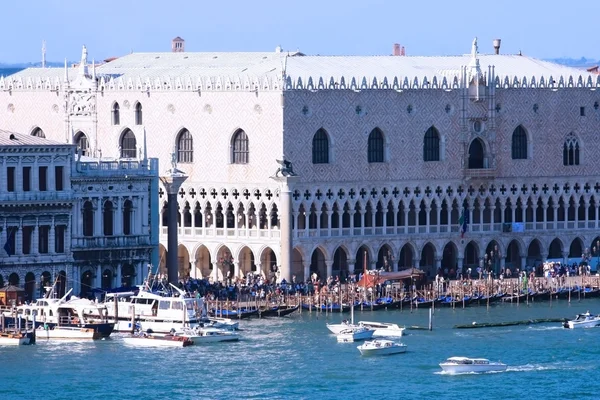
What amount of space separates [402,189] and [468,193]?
356cm

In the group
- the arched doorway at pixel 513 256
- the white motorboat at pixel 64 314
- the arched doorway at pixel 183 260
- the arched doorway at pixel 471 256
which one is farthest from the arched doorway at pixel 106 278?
the arched doorway at pixel 513 256

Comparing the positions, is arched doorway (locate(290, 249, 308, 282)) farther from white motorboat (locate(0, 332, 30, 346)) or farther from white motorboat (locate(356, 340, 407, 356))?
white motorboat (locate(0, 332, 30, 346))

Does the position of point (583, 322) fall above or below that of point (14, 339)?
above

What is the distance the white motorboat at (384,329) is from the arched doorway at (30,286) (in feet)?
36.0

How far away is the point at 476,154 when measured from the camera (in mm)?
130875

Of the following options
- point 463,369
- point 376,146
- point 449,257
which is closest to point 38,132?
point 376,146

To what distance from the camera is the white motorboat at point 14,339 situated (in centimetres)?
10450

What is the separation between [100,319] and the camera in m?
108

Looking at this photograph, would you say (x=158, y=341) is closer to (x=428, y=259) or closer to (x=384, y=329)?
(x=384, y=329)

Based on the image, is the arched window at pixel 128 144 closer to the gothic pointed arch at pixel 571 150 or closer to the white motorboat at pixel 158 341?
the gothic pointed arch at pixel 571 150

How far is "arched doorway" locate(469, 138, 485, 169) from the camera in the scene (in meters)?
130

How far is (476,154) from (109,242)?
2232cm

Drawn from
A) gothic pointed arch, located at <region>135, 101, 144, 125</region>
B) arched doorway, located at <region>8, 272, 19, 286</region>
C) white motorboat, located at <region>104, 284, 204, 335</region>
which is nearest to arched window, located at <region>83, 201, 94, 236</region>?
arched doorway, located at <region>8, 272, 19, 286</region>

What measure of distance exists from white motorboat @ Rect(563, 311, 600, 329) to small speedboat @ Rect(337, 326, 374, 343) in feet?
26.3
